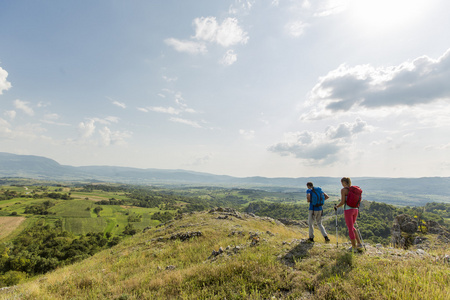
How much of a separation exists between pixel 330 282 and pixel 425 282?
2492 mm

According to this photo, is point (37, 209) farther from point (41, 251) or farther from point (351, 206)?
point (351, 206)

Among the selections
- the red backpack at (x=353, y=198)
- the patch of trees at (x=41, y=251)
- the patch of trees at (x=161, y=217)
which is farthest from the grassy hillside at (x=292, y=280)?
the patch of trees at (x=161, y=217)

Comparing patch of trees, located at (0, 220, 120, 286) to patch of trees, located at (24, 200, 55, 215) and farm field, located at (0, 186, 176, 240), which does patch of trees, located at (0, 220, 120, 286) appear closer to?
farm field, located at (0, 186, 176, 240)

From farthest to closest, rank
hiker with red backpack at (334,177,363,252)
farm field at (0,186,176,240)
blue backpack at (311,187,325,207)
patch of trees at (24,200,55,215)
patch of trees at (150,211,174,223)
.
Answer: patch of trees at (24,200,55,215) → patch of trees at (150,211,174,223) → farm field at (0,186,176,240) → blue backpack at (311,187,325,207) → hiker with red backpack at (334,177,363,252)

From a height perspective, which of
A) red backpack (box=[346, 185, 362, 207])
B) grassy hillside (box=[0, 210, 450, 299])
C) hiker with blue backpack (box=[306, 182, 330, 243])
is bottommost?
grassy hillside (box=[0, 210, 450, 299])

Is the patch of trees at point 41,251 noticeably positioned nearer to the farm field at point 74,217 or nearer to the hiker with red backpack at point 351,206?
the farm field at point 74,217

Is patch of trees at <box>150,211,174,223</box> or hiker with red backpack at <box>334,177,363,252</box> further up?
hiker with red backpack at <box>334,177,363,252</box>

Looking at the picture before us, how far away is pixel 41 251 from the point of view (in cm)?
6831

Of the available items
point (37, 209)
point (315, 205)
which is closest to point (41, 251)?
point (37, 209)

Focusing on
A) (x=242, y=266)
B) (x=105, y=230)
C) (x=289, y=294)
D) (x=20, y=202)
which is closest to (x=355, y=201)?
(x=289, y=294)

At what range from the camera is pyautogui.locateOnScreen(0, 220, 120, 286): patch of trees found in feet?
191

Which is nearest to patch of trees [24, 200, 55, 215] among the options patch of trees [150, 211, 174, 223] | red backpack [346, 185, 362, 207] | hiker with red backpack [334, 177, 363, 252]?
patch of trees [150, 211, 174, 223]

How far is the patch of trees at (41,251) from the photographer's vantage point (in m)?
58.2

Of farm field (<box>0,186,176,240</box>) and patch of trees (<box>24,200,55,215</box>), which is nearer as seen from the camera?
farm field (<box>0,186,176,240</box>)
